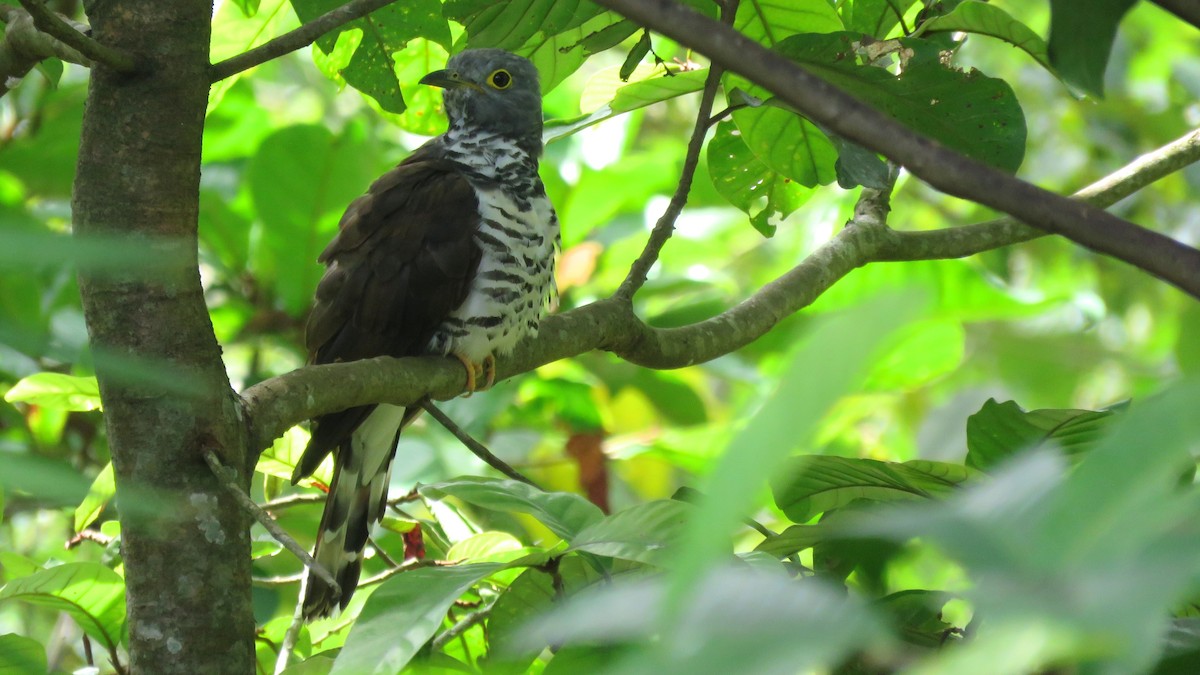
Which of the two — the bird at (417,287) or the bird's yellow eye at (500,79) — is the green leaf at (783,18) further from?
the bird's yellow eye at (500,79)

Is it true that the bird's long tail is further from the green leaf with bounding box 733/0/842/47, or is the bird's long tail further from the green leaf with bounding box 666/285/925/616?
the green leaf with bounding box 666/285/925/616

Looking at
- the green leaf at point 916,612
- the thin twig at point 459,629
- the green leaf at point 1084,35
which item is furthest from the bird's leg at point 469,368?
the green leaf at point 1084,35

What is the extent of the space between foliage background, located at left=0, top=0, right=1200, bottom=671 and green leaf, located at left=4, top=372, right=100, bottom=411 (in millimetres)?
17

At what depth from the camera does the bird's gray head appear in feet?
10.5

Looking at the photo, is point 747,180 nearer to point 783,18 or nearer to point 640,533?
point 783,18

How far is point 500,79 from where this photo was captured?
3.25 m

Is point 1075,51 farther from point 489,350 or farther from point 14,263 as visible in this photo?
point 489,350

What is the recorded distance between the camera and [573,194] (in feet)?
13.6

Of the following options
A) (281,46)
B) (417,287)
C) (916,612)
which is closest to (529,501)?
(916,612)

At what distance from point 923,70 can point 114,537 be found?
1593 mm

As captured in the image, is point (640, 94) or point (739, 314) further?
point (739, 314)

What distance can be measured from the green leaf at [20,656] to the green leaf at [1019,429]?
1153mm

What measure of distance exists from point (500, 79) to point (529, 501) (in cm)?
200

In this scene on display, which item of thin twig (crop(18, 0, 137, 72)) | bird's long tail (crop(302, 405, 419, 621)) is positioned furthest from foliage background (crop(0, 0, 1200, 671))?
thin twig (crop(18, 0, 137, 72))
